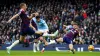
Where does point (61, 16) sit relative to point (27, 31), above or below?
above

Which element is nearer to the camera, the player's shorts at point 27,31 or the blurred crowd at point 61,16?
the player's shorts at point 27,31

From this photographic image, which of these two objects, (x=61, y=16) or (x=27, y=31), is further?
(x=61, y=16)

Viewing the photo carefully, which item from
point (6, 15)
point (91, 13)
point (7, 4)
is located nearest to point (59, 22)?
point (91, 13)

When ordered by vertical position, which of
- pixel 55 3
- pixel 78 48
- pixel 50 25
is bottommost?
pixel 78 48

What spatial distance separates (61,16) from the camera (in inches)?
1362

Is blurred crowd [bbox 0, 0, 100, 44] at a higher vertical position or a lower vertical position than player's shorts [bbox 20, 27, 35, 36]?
higher

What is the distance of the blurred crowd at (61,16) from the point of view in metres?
31.5

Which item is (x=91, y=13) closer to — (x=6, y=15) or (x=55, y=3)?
(x=55, y=3)

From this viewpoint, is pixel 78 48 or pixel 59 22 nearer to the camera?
pixel 78 48

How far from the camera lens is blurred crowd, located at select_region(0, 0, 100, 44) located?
103 feet

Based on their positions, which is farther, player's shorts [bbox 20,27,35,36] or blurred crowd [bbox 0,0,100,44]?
blurred crowd [bbox 0,0,100,44]

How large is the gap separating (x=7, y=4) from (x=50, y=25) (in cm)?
870

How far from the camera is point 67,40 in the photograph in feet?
72.4

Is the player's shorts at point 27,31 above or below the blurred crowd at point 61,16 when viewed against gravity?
below
